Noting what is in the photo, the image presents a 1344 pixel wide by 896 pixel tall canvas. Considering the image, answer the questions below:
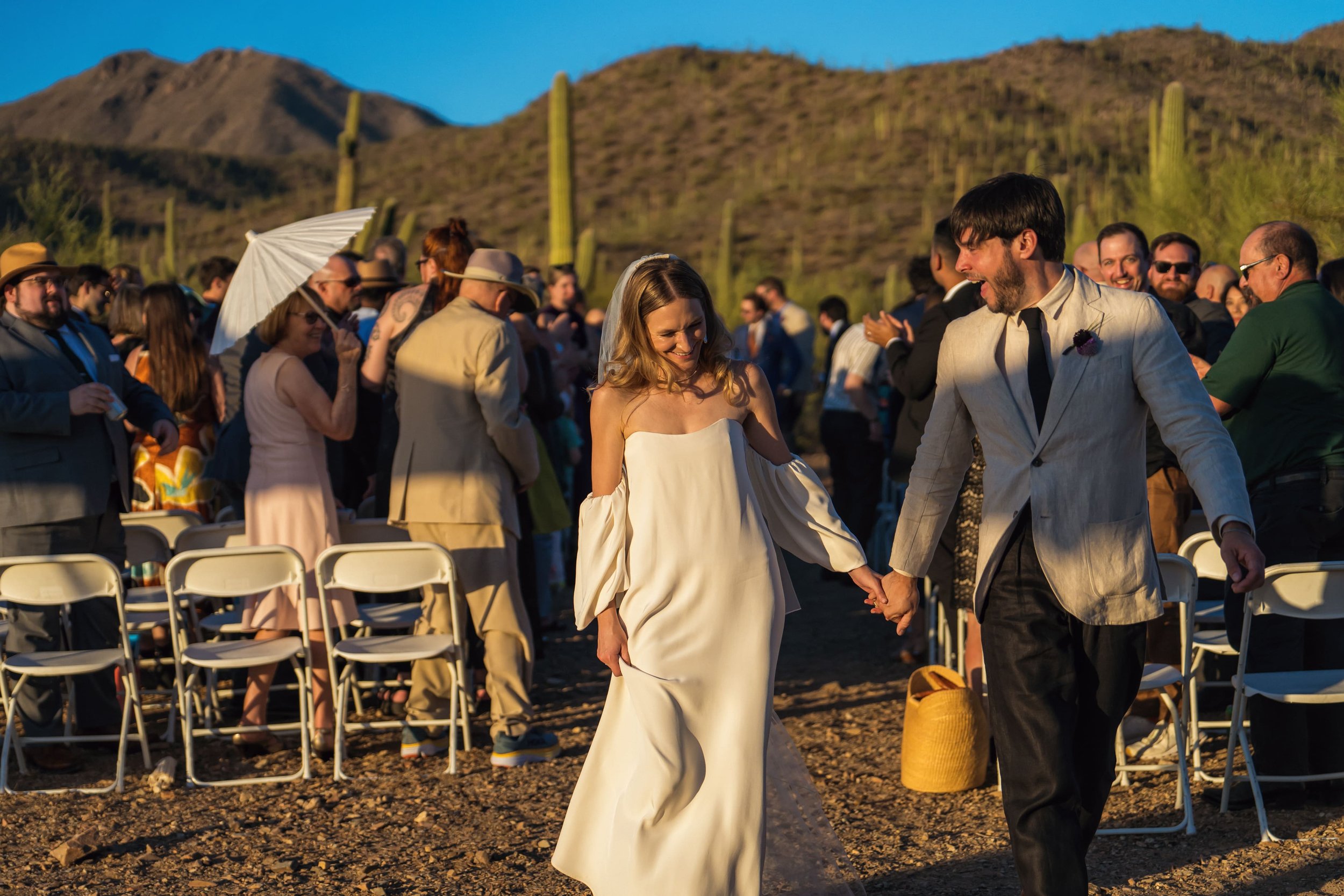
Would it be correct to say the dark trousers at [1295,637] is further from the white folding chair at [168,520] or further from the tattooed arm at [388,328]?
the white folding chair at [168,520]

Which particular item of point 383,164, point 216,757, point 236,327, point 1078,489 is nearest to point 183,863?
point 216,757

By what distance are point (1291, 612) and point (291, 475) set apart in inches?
160

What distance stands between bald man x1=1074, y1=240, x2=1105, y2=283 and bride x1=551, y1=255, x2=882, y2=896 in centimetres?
331

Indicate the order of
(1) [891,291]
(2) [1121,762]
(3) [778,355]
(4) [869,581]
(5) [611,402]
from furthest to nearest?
(1) [891,291]
(3) [778,355]
(2) [1121,762]
(4) [869,581]
(5) [611,402]

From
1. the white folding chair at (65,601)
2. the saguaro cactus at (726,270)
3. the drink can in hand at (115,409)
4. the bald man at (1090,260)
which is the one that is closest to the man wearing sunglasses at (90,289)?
the drink can in hand at (115,409)

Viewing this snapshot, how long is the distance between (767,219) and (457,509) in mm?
38417

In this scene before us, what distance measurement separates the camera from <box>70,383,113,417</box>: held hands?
228 inches

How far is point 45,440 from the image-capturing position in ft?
19.2

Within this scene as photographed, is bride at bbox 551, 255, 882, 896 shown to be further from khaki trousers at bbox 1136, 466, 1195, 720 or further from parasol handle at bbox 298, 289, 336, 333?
parasol handle at bbox 298, 289, 336, 333

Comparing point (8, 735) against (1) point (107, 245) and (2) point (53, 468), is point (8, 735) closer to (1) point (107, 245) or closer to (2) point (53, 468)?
(2) point (53, 468)

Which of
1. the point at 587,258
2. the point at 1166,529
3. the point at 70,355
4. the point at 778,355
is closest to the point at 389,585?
the point at 70,355

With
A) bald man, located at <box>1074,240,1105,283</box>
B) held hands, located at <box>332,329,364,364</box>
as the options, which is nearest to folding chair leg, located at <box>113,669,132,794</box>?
held hands, located at <box>332,329,364,364</box>

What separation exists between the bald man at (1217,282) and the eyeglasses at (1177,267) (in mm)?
903

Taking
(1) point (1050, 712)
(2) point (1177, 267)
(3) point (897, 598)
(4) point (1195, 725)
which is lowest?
(4) point (1195, 725)
